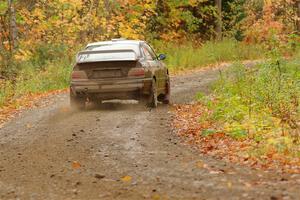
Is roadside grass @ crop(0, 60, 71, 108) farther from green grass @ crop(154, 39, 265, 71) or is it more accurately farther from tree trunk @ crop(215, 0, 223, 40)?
tree trunk @ crop(215, 0, 223, 40)

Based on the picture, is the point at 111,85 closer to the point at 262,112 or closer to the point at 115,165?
the point at 262,112

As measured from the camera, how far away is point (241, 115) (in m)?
13.0

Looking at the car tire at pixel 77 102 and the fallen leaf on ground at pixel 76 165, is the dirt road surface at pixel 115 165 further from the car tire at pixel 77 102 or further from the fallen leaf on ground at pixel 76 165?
the car tire at pixel 77 102

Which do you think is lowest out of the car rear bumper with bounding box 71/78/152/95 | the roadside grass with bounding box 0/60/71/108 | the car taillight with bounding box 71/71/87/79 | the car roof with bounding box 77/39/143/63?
the roadside grass with bounding box 0/60/71/108

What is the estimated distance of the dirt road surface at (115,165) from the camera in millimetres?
7922

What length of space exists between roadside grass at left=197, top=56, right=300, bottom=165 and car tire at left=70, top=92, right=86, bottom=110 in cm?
314

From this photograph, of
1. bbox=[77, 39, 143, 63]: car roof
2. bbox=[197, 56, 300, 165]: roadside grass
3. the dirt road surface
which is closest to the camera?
the dirt road surface

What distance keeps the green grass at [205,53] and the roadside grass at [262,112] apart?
1335cm

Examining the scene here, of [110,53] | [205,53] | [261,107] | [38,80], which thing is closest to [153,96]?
[110,53]

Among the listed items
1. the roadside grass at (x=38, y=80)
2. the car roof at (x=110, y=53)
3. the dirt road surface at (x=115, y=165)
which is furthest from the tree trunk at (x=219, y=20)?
the dirt road surface at (x=115, y=165)

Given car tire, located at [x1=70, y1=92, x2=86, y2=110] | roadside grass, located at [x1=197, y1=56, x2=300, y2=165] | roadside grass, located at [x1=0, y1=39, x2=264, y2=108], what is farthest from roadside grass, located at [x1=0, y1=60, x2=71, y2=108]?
roadside grass, located at [x1=197, y1=56, x2=300, y2=165]

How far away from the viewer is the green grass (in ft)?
102

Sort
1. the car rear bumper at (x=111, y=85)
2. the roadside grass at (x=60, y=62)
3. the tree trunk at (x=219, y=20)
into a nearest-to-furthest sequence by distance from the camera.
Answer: the car rear bumper at (x=111, y=85) → the roadside grass at (x=60, y=62) → the tree trunk at (x=219, y=20)

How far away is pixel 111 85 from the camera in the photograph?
52.2 ft
